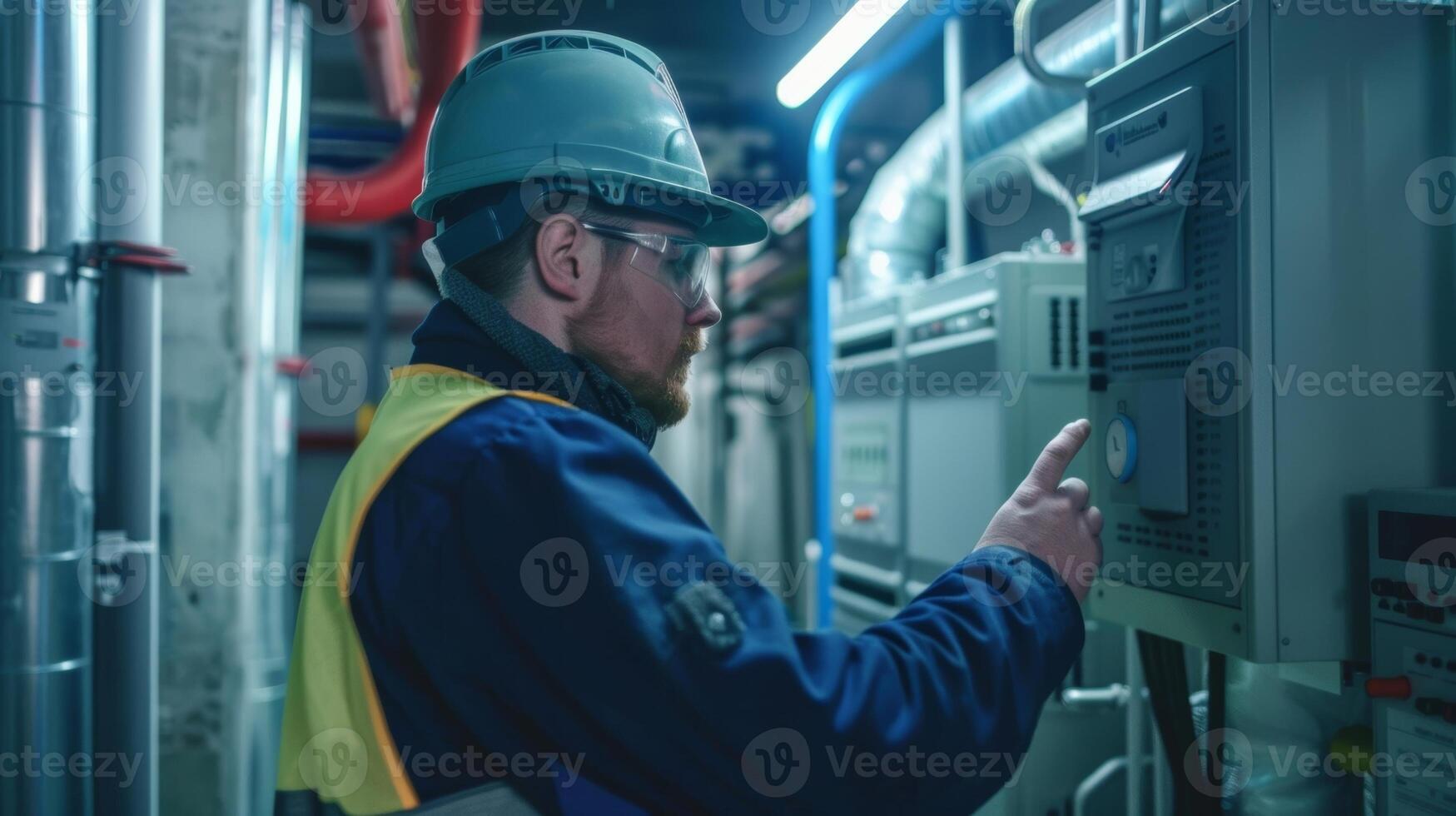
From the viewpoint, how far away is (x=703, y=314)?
1.18m

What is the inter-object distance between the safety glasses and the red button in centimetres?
87

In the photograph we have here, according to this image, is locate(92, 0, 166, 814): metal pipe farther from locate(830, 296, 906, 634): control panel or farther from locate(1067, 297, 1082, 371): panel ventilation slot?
locate(1067, 297, 1082, 371): panel ventilation slot

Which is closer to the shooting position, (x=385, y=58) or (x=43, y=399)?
(x=43, y=399)

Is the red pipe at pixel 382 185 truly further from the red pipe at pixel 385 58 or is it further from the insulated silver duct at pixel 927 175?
the insulated silver duct at pixel 927 175

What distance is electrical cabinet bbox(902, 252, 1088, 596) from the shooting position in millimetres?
1932

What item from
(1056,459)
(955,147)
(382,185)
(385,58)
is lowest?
(1056,459)

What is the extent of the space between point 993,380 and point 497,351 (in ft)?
4.01

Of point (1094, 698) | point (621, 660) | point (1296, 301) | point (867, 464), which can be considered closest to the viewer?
point (621, 660)

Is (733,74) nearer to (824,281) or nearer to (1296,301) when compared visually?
(824,281)

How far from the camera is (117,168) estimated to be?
1793 millimetres

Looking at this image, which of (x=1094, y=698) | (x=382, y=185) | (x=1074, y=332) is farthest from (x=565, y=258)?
(x=382, y=185)

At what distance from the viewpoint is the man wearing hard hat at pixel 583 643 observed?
2.70 ft

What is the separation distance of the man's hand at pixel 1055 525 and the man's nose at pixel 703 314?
41 cm

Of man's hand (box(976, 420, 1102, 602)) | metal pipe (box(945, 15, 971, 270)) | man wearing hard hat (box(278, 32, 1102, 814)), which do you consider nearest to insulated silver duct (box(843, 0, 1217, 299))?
metal pipe (box(945, 15, 971, 270))
